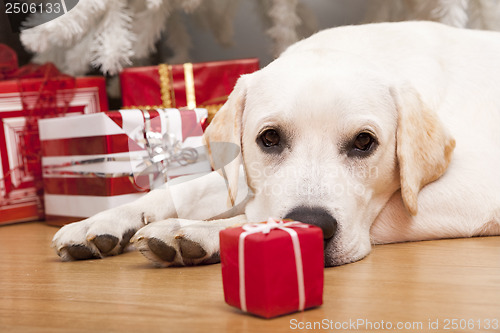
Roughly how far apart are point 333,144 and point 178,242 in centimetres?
53

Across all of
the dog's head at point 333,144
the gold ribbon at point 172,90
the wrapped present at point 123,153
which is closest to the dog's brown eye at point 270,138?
the dog's head at point 333,144

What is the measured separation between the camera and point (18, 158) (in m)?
2.93

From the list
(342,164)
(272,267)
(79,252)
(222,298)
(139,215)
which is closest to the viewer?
(272,267)

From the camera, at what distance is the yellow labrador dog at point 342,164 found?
5.07 feet

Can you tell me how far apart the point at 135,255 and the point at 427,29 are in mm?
1495

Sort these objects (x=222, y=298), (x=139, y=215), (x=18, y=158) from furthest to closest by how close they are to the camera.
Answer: (x=18, y=158)
(x=139, y=215)
(x=222, y=298)

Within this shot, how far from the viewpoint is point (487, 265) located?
1493 mm

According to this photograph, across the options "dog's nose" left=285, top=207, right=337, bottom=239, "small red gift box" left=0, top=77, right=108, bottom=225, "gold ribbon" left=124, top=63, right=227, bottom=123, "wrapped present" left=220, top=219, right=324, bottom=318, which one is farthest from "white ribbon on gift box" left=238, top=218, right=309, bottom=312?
"small red gift box" left=0, top=77, right=108, bottom=225

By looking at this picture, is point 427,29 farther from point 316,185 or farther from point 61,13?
point 61,13

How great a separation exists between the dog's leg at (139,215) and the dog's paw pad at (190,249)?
0.32 metres

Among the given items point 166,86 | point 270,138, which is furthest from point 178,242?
point 166,86

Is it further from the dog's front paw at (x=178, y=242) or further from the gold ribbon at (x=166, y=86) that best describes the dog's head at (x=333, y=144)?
the gold ribbon at (x=166, y=86)

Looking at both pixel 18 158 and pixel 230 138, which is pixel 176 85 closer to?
pixel 18 158

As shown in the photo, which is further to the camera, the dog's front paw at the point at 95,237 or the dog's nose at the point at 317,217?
the dog's front paw at the point at 95,237
